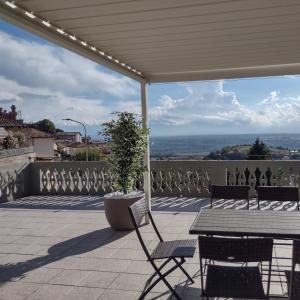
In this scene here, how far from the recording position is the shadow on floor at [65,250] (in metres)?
4.45

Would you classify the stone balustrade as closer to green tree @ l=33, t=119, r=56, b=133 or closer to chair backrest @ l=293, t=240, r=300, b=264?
chair backrest @ l=293, t=240, r=300, b=264

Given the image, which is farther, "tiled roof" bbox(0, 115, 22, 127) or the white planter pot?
"tiled roof" bbox(0, 115, 22, 127)

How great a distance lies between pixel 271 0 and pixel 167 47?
64.1 inches

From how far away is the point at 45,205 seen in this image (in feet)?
27.9

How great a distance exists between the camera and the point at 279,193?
4.57 metres

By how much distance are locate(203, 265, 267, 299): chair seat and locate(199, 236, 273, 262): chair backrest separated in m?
0.29

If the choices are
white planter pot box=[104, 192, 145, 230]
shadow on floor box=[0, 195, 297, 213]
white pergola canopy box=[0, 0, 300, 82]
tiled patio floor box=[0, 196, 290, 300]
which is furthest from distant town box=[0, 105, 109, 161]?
white pergola canopy box=[0, 0, 300, 82]

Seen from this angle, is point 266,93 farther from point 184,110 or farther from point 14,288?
point 14,288

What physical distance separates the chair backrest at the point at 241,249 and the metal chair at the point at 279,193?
83.9 inches

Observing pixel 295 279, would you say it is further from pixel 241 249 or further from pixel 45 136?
pixel 45 136

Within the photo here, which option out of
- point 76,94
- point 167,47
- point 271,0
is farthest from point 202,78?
point 76,94

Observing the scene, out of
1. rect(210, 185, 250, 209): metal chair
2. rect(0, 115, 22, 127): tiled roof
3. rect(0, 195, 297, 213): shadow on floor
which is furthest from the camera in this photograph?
rect(0, 115, 22, 127): tiled roof

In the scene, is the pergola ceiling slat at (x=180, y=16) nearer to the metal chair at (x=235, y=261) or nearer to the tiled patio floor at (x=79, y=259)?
the metal chair at (x=235, y=261)

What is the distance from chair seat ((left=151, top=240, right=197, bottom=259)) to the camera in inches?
134
